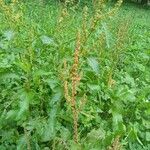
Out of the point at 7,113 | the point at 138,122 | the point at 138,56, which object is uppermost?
the point at 7,113

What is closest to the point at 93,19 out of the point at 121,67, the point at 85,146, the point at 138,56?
the point at 85,146

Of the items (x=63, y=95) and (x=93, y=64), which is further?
(x=93, y=64)

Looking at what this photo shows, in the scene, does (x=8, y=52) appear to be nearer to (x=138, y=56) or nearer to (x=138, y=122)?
(x=138, y=122)

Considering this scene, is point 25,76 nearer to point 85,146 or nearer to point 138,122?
point 85,146

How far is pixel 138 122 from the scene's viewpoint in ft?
15.8

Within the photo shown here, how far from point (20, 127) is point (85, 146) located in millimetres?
807

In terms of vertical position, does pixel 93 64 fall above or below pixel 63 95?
above

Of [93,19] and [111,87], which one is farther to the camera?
[111,87]

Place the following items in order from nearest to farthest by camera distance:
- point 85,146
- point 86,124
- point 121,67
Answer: point 85,146
point 86,124
point 121,67

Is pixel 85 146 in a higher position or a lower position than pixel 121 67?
higher

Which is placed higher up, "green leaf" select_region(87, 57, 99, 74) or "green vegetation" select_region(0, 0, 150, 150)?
"green leaf" select_region(87, 57, 99, 74)

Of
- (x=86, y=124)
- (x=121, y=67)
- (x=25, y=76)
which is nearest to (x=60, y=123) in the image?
(x=86, y=124)

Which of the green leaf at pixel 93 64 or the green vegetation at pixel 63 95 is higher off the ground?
the green leaf at pixel 93 64

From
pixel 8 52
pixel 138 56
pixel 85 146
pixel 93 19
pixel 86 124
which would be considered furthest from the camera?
pixel 138 56
